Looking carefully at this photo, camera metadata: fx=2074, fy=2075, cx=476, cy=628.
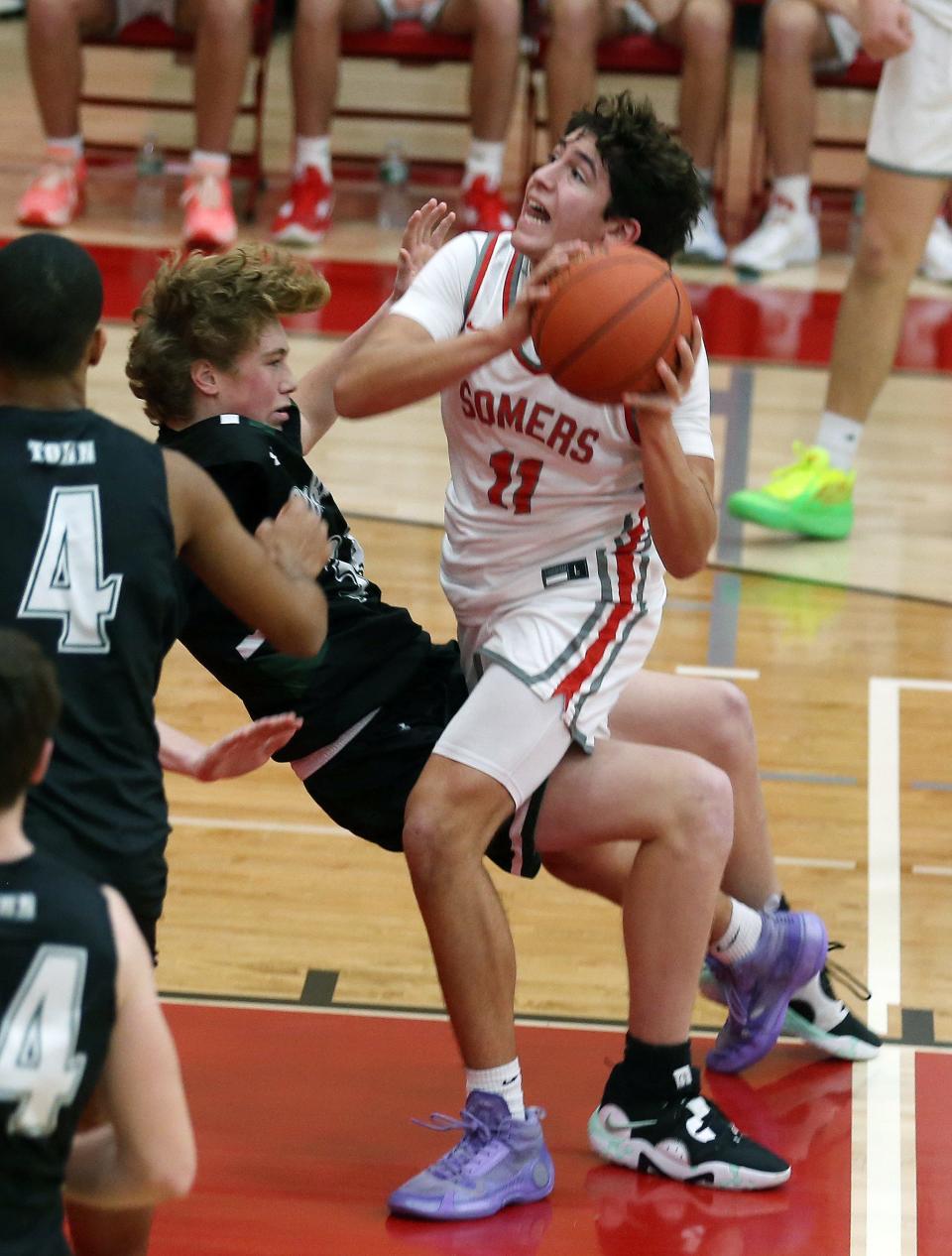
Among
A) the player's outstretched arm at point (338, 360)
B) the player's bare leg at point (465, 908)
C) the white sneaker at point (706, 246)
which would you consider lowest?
the white sneaker at point (706, 246)

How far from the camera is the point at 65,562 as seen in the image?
2.35 meters

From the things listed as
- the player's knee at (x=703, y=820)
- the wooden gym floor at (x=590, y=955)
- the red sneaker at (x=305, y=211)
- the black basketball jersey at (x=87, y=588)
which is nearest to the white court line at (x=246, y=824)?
the wooden gym floor at (x=590, y=955)

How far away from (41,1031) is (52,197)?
7.59 meters

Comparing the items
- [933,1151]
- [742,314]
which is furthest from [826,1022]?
[742,314]

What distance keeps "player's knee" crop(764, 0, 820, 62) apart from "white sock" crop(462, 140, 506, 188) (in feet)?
4.11

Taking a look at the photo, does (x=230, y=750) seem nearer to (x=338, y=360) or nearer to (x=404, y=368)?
(x=404, y=368)

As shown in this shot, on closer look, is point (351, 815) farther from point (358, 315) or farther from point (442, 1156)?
point (358, 315)

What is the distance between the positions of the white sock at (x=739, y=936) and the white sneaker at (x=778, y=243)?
19.7 ft

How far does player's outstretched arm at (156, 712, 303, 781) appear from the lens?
8.52ft

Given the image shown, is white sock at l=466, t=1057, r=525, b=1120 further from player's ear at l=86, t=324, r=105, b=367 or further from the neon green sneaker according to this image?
the neon green sneaker

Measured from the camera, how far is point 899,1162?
10.5 feet

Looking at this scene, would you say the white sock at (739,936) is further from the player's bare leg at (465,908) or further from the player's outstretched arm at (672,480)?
the player's outstretched arm at (672,480)

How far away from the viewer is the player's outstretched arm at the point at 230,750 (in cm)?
260

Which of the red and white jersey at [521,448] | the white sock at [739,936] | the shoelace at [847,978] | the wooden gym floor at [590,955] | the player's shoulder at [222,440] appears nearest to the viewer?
the player's shoulder at [222,440]
